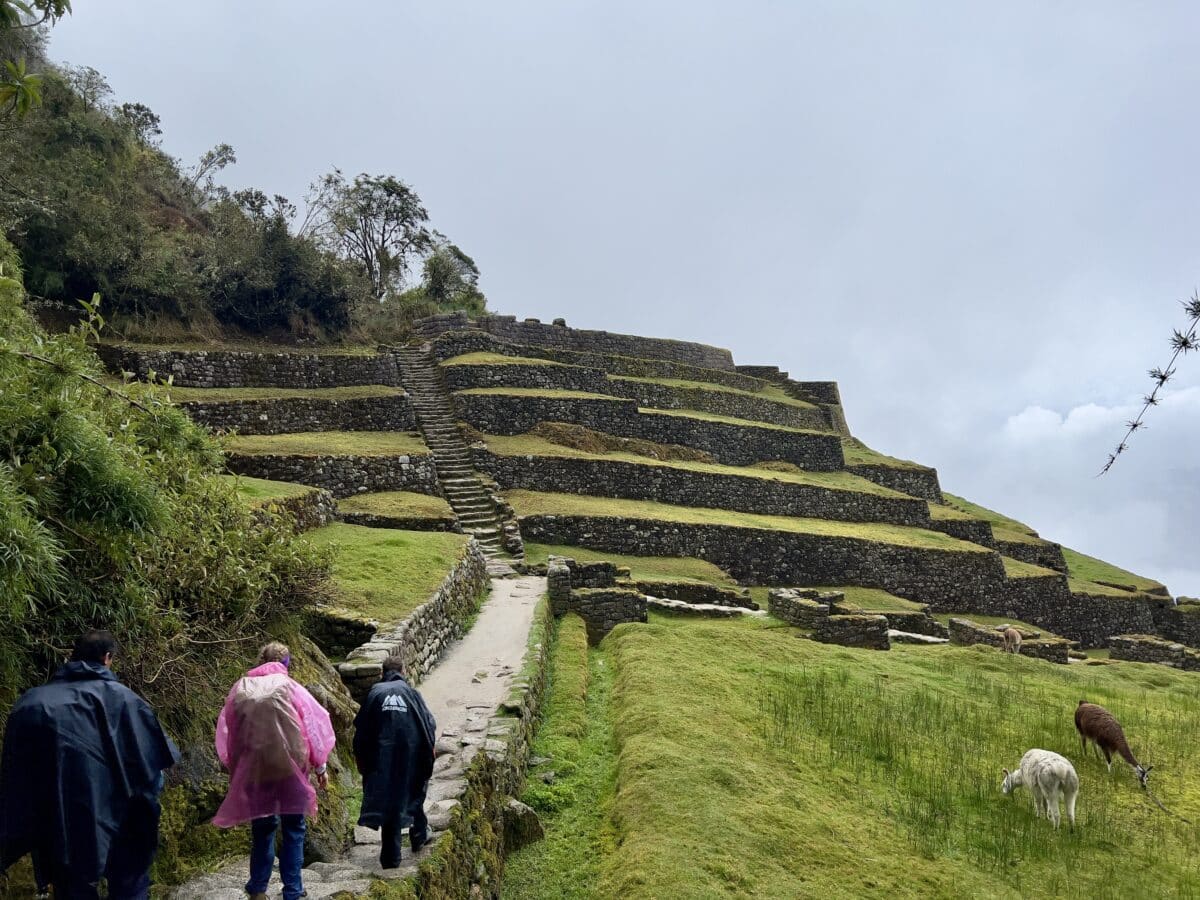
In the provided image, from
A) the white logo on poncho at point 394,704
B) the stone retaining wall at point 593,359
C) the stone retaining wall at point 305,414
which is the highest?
the stone retaining wall at point 593,359

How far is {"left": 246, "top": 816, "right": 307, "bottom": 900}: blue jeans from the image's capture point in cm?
471

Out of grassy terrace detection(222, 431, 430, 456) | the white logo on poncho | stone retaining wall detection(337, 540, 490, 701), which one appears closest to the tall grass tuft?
stone retaining wall detection(337, 540, 490, 701)

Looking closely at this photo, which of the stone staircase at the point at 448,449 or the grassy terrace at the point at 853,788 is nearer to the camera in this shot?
the grassy terrace at the point at 853,788

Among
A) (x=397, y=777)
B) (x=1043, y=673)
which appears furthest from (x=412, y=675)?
(x=1043, y=673)

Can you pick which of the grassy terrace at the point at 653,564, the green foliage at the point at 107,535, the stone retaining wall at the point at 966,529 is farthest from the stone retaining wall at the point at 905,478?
the green foliage at the point at 107,535

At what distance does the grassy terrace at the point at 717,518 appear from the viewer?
2255 centimetres

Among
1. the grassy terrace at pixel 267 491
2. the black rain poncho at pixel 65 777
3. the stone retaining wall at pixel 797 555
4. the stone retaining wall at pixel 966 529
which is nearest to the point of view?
the black rain poncho at pixel 65 777

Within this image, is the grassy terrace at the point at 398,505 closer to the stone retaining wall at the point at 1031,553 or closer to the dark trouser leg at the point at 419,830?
the dark trouser leg at the point at 419,830

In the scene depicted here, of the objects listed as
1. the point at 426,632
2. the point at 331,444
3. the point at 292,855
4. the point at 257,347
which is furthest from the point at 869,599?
the point at 257,347

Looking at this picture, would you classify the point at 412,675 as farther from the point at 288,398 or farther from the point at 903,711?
the point at 288,398

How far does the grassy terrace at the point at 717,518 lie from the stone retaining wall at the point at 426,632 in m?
6.41

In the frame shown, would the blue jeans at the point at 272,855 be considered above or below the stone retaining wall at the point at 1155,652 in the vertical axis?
below

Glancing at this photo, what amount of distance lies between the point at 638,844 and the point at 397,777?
8.52 feet

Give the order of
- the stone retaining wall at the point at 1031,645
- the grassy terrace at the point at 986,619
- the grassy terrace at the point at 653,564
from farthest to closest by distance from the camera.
A: the grassy terrace at the point at 986,619
the grassy terrace at the point at 653,564
the stone retaining wall at the point at 1031,645
